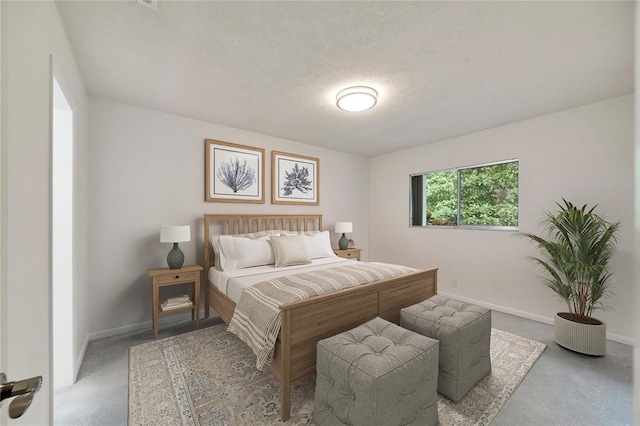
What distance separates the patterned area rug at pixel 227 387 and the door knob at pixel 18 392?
1413 millimetres

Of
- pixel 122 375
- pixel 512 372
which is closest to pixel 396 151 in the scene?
pixel 512 372

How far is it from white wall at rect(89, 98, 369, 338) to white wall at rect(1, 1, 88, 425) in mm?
1470

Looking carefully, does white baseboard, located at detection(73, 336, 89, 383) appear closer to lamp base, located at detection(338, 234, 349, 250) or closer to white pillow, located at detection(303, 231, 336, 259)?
white pillow, located at detection(303, 231, 336, 259)

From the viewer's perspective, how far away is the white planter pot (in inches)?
92.5

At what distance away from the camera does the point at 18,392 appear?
53 cm

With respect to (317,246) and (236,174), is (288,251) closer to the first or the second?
(317,246)

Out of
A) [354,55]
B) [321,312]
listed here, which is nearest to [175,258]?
[321,312]

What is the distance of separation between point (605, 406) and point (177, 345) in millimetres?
3452

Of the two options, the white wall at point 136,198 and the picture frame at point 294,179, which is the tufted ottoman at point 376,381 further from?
the picture frame at point 294,179

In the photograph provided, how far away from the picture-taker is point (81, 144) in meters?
2.37

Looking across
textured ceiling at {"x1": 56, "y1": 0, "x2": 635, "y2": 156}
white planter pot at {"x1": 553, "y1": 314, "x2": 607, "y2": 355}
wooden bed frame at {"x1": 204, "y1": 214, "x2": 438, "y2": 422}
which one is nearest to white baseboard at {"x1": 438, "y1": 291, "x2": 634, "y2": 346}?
white planter pot at {"x1": 553, "y1": 314, "x2": 607, "y2": 355}

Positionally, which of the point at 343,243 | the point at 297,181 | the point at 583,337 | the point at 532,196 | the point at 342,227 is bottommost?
the point at 583,337

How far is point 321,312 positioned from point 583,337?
2500 mm

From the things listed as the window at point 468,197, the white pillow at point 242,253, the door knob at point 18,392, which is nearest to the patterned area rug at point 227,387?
the white pillow at point 242,253
